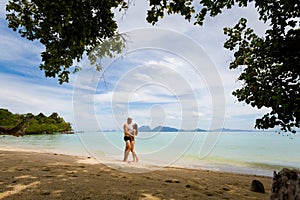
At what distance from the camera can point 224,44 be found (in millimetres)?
8414

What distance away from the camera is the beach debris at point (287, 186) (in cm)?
283

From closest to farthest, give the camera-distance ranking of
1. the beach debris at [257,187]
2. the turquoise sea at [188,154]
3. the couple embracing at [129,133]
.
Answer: the beach debris at [257,187] → the couple embracing at [129,133] → the turquoise sea at [188,154]

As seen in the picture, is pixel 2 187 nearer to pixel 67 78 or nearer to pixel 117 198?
pixel 117 198

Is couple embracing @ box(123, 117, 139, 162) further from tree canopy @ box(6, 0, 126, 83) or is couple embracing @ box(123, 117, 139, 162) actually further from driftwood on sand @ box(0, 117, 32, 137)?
driftwood on sand @ box(0, 117, 32, 137)

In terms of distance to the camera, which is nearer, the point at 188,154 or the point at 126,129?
the point at 126,129

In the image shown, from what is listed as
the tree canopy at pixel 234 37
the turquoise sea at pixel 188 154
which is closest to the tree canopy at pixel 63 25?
the tree canopy at pixel 234 37

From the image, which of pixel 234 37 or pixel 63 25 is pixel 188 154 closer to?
pixel 234 37

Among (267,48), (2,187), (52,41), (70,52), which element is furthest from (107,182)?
(267,48)

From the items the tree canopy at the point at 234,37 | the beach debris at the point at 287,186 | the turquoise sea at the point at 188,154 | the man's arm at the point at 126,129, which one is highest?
the tree canopy at the point at 234,37

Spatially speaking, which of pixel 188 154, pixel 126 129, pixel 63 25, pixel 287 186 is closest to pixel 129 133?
pixel 126 129

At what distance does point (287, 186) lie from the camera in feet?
9.58

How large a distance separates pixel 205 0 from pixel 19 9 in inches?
294

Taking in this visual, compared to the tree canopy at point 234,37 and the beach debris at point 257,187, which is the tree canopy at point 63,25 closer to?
the tree canopy at point 234,37

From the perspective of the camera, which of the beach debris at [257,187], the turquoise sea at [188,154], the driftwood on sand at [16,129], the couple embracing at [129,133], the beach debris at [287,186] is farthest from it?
the turquoise sea at [188,154]
